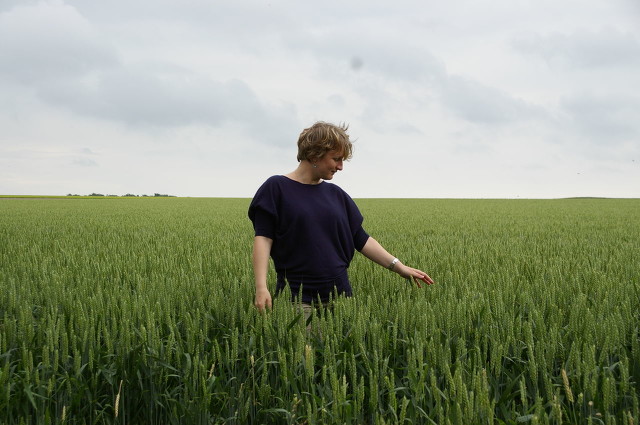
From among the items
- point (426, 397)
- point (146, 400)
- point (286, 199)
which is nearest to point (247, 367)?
point (146, 400)

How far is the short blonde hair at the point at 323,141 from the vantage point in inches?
104

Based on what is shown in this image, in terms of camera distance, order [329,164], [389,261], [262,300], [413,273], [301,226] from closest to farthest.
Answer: [262,300] → [329,164] → [301,226] → [413,273] → [389,261]

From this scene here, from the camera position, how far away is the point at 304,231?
2.89m

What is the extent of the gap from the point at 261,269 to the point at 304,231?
13.8 inches

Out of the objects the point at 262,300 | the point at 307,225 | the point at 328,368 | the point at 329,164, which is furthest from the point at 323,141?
the point at 328,368

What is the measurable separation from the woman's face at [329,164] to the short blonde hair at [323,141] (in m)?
0.02

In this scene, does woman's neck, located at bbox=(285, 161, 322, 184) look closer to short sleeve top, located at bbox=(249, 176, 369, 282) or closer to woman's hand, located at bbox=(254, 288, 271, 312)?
short sleeve top, located at bbox=(249, 176, 369, 282)

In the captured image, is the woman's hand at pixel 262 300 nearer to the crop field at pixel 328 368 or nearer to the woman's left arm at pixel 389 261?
the crop field at pixel 328 368

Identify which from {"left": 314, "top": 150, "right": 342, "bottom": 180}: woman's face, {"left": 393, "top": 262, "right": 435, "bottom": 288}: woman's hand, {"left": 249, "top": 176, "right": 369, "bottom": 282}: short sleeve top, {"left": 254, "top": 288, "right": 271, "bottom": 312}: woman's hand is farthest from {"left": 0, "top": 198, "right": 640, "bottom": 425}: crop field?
{"left": 314, "top": 150, "right": 342, "bottom": 180}: woman's face

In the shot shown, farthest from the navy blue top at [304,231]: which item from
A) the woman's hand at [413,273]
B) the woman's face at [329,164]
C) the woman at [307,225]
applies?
the woman's hand at [413,273]

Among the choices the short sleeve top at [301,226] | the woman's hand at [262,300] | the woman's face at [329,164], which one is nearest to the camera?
the woman's hand at [262,300]

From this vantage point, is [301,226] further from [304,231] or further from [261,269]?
[261,269]

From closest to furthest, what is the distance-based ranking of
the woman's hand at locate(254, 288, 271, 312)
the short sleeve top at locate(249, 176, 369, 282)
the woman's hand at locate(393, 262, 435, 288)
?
the woman's hand at locate(254, 288, 271, 312)
the short sleeve top at locate(249, 176, 369, 282)
the woman's hand at locate(393, 262, 435, 288)

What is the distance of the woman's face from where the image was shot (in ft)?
8.90
